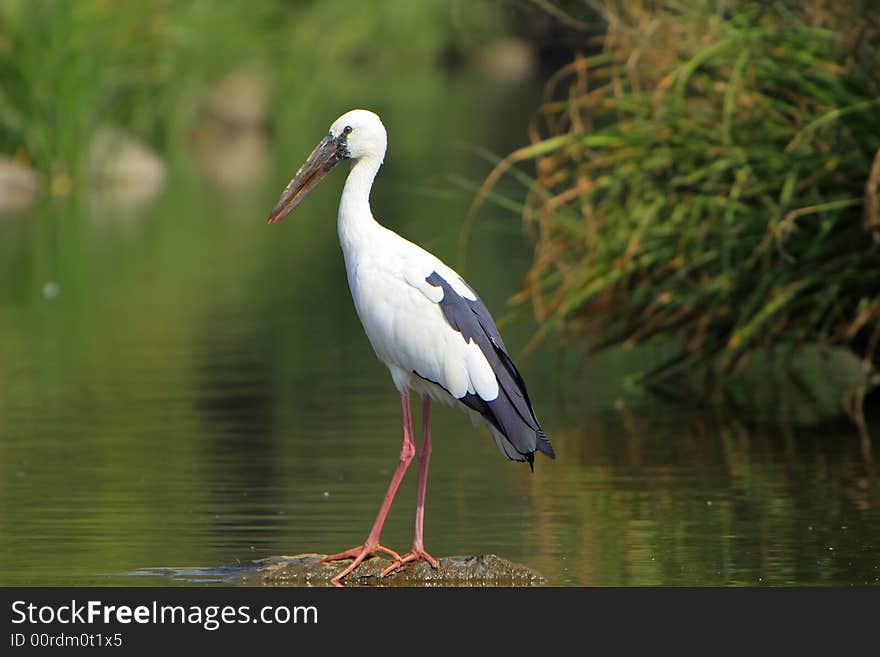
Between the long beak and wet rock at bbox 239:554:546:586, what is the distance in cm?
144

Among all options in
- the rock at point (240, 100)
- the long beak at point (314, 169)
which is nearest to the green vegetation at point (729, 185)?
the long beak at point (314, 169)

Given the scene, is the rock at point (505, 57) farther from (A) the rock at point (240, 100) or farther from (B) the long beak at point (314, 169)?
(B) the long beak at point (314, 169)

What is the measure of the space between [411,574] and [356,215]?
1.37 meters

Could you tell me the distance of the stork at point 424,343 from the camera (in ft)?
26.1

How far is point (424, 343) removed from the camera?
8.09 meters

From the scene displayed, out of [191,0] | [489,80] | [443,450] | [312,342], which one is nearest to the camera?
[443,450]

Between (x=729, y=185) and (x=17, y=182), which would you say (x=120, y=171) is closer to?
(x=17, y=182)

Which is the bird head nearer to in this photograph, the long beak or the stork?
the long beak

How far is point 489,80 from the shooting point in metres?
58.4

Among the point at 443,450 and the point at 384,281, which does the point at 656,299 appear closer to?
the point at 443,450

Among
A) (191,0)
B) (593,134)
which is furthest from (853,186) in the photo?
(191,0)

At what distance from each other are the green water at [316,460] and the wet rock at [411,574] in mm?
262

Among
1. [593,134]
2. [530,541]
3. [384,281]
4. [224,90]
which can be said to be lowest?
[530,541]

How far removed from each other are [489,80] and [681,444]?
47.7 meters
